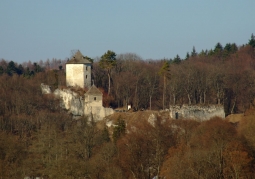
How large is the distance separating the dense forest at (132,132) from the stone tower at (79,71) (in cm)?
211

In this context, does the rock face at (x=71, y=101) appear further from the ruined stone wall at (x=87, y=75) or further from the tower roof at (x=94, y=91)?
the ruined stone wall at (x=87, y=75)

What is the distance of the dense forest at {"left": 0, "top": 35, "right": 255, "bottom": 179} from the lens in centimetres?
4047

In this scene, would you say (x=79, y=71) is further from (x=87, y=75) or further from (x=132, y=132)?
(x=132, y=132)

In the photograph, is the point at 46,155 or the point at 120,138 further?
the point at 120,138

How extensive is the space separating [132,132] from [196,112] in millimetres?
5656

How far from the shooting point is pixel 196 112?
54.2 m

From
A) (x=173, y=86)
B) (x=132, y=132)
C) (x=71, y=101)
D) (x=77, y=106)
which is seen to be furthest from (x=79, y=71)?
(x=132, y=132)

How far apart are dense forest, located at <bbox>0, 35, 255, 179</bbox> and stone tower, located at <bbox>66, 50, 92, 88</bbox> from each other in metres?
2.11

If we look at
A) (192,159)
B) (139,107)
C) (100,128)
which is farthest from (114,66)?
(192,159)

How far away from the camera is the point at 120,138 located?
51.3 m

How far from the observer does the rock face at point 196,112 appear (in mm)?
53594

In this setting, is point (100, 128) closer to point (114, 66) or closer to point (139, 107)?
point (139, 107)

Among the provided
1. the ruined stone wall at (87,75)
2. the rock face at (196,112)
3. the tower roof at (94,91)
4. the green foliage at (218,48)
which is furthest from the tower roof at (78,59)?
the green foliage at (218,48)

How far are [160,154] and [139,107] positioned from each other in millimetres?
16503
